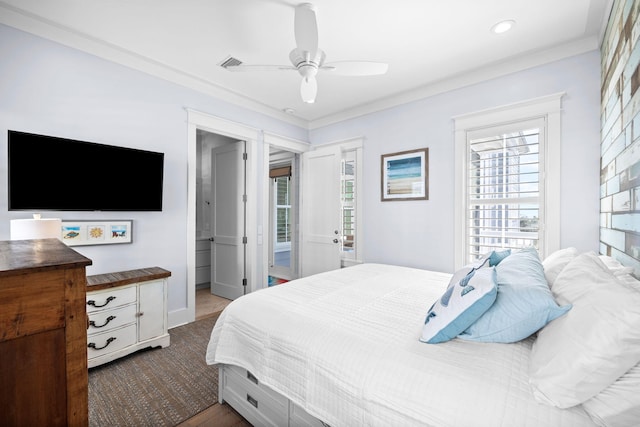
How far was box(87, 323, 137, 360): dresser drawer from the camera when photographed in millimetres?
2238

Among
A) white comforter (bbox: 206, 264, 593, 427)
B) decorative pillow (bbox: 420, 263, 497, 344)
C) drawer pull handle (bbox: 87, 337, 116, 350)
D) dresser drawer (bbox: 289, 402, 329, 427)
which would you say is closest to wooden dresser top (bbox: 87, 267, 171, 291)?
drawer pull handle (bbox: 87, 337, 116, 350)

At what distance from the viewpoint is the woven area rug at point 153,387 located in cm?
180

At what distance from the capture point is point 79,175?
8.08ft

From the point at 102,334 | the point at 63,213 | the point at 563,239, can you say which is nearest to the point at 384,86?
the point at 563,239

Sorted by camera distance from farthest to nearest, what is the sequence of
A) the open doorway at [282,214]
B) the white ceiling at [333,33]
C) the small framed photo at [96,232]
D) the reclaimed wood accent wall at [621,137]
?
1. the open doorway at [282,214]
2. the small framed photo at [96,232]
3. the white ceiling at [333,33]
4. the reclaimed wood accent wall at [621,137]

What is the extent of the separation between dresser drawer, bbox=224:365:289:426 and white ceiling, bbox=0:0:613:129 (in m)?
2.49

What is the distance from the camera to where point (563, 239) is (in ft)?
8.46

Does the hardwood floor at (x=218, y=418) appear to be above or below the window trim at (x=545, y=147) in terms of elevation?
below

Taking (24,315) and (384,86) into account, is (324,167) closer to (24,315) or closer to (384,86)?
(384,86)

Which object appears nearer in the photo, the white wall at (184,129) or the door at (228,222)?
the white wall at (184,129)

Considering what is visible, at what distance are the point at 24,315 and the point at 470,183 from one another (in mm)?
3406

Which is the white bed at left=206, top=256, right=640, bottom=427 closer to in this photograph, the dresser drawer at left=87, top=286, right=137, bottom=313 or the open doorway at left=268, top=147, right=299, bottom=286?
the dresser drawer at left=87, top=286, right=137, bottom=313

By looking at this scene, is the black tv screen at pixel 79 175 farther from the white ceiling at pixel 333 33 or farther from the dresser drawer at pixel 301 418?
the dresser drawer at pixel 301 418

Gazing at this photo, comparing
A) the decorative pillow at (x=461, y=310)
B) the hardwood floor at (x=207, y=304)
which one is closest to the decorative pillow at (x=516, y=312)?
the decorative pillow at (x=461, y=310)
